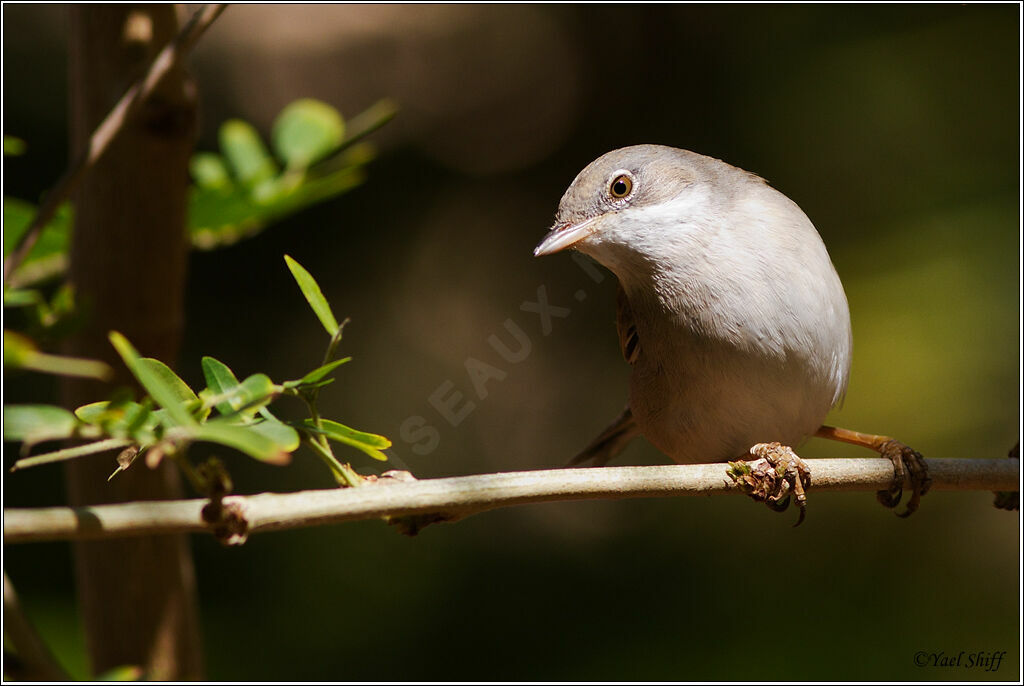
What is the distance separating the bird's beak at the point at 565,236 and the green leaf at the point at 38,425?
1203mm

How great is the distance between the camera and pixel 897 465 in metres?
2.33

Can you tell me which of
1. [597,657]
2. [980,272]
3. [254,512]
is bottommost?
[597,657]

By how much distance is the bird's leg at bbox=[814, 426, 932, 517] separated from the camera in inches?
89.0

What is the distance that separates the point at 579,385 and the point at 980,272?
2.19 m

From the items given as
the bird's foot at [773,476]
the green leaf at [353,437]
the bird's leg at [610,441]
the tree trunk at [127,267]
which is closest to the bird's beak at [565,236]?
the bird's foot at [773,476]

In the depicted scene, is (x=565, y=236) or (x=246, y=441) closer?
(x=246, y=441)

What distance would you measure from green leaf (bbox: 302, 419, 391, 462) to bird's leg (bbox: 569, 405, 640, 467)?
5.21ft

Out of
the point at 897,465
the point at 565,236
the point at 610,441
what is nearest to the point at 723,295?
the point at 565,236

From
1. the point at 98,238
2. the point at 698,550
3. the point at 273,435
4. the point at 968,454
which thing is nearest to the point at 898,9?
the point at 968,454

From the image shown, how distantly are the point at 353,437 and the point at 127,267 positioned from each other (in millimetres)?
1303

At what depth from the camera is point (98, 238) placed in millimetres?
2412

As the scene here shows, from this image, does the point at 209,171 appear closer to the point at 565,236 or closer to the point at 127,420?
the point at 565,236

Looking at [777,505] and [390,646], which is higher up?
[777,505]

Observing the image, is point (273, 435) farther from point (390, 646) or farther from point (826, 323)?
point (390, 646)
